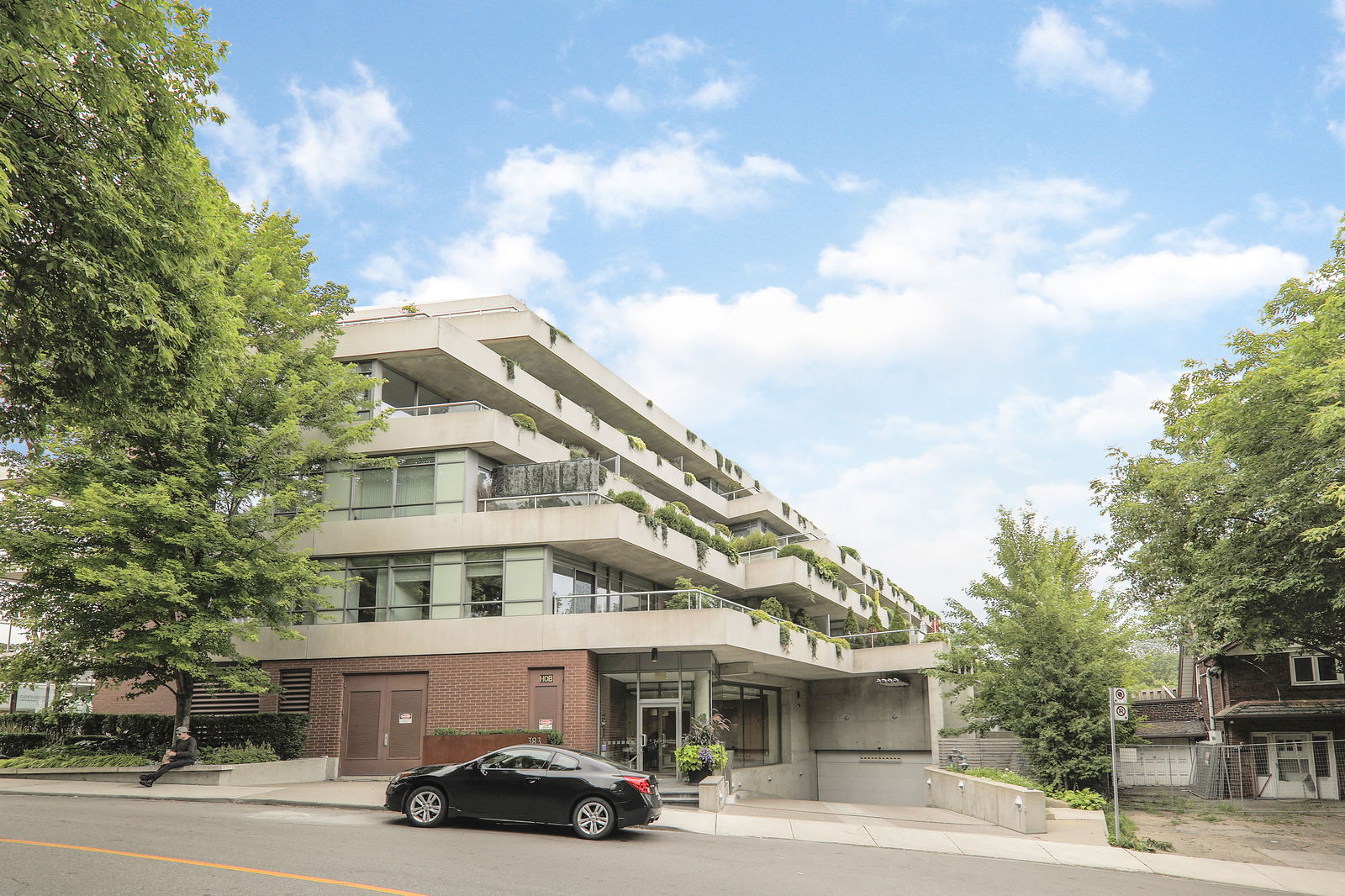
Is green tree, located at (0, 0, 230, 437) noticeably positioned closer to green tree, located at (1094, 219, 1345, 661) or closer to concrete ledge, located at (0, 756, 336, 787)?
concrete ledge, located at (0, 756, 336, 787)

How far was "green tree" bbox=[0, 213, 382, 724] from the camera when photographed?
21.9 meters

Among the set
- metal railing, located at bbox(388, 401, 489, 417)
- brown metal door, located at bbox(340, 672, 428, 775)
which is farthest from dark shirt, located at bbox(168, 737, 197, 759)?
metal railing, located at bbox(388, 401, 489, 417)

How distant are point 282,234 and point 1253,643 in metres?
27.1

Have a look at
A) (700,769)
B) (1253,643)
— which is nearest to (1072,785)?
(1253,643)

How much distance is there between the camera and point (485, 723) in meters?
26.2

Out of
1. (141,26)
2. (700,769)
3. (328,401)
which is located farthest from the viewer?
(328,401)

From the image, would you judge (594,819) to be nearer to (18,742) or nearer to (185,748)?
(185,748)

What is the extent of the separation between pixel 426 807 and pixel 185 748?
9.34 meters

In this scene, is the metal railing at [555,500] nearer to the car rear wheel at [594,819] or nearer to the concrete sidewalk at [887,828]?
the concrete sidewalk at [887,828]

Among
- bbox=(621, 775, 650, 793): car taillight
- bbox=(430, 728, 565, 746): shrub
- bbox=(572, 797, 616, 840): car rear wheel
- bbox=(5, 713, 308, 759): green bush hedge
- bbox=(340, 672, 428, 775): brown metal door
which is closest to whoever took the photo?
bbox=(572, 797, 616, 840): car rear wheel

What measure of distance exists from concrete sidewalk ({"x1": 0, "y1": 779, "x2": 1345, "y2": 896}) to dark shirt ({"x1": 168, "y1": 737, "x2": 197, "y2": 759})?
0.65 m

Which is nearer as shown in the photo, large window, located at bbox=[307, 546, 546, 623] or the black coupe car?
the black coupe car

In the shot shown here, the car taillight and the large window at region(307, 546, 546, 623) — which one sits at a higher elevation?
the large window at region(307, 546, 546, 623)

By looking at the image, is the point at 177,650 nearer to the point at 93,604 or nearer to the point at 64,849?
the point at 93,604
